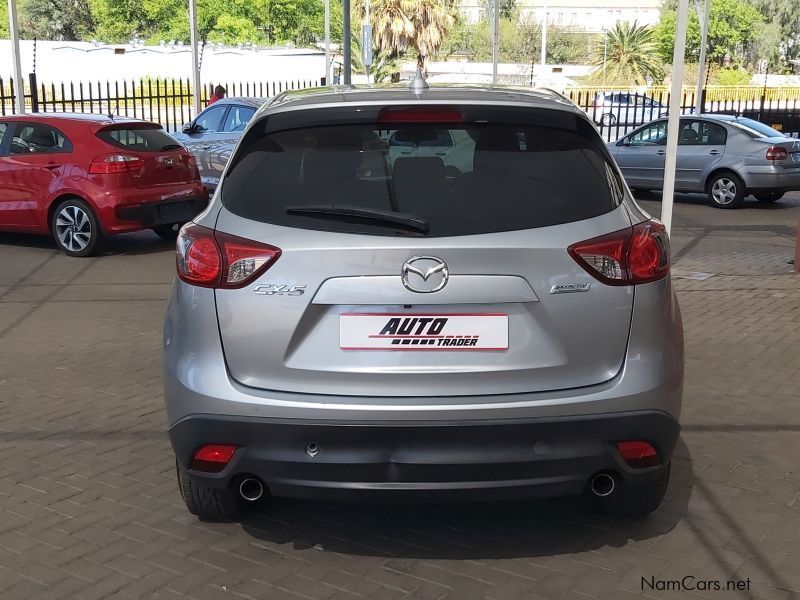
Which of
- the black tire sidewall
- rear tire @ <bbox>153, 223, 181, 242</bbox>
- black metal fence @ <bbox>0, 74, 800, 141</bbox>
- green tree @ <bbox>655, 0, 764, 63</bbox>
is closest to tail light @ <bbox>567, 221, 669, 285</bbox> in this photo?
the black tire sidewall

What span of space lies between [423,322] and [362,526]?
1.18 meters

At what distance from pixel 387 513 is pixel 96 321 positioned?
458cm

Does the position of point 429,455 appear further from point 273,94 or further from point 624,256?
point 273,94

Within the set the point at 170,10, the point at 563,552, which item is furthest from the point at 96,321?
the point at 170,10

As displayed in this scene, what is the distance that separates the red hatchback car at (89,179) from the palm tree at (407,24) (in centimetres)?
4556

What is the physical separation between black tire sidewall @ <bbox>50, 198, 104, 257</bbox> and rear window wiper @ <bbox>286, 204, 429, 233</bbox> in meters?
8.35

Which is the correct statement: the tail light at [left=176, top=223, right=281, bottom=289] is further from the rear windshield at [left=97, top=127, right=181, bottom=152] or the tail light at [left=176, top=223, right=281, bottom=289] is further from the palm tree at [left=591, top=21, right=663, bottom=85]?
the palm tree at [left=591, top=21, right=663, bottom=85]

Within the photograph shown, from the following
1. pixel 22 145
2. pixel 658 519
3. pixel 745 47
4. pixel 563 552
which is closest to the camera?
pixel 563 552

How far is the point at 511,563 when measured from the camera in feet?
12.3

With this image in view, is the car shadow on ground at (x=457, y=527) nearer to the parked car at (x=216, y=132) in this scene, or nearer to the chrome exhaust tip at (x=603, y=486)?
the chrome exhaust tip at (x=603, y=486)

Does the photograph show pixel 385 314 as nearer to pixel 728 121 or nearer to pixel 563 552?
pixel 563 552

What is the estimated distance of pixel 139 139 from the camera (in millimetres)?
11531

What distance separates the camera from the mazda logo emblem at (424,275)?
3.28 meters

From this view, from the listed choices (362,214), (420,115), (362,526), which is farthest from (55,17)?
(362,214)
